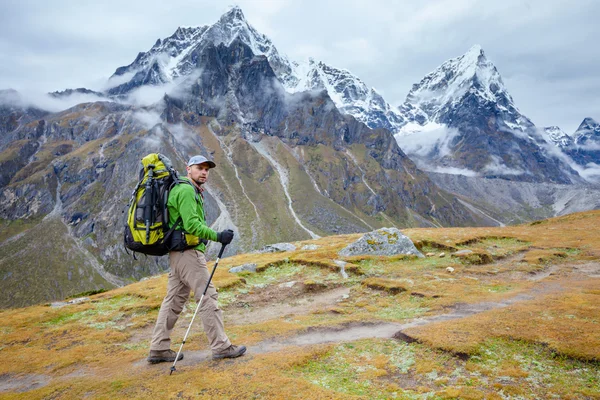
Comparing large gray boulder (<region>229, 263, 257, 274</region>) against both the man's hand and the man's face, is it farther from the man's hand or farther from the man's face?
the man's hand

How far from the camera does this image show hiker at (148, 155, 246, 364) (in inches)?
376

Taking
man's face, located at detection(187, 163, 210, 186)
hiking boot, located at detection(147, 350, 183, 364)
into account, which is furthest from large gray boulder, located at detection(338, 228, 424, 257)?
hiking boot, located at detection(147, 350, 183, 364)

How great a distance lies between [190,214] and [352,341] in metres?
6.62

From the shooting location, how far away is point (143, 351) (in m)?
11.5

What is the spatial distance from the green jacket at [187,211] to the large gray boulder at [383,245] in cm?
1954

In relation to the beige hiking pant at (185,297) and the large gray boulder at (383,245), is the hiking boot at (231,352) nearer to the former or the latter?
the beige hiking pant at (185,297)

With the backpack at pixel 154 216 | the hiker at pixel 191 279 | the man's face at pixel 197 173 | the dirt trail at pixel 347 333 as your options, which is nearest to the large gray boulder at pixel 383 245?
the dirt trail at pixel 347 333

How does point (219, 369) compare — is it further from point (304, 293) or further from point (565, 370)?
point (304, 293)

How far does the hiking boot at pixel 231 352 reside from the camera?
9.61 m

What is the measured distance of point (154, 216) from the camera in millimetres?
9711

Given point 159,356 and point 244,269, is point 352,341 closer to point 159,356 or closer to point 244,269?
point 159,356

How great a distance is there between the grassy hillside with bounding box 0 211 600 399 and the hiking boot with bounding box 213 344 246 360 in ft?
0.99

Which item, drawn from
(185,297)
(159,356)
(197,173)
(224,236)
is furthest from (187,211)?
(159,356)

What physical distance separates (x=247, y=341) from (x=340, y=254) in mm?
17439
